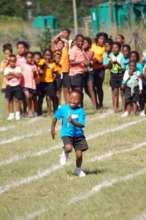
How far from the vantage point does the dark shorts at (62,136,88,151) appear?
11.7 meters

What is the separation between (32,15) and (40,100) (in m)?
55.6

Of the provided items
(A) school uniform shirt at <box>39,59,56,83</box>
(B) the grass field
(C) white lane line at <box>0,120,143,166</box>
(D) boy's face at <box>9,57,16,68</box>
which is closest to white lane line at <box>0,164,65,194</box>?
(B) the grass field

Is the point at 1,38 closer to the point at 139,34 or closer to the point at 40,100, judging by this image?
the point at 139,34

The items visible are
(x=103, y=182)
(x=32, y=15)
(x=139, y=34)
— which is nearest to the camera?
(x=103, y=182)

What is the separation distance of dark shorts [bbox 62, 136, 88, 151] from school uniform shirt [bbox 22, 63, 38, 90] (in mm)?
6542

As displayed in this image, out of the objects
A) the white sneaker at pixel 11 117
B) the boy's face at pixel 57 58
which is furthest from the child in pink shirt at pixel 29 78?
the boy's face at pixel 57 58

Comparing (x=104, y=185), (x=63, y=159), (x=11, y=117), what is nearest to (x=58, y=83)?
(x=11, y=117)

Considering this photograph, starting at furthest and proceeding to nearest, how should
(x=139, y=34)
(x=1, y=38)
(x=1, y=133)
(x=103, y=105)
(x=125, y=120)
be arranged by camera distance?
(x=1, y=38) → (x=139, y=34) → (x=103, y=105) → (x=125, y=120) → (x=1, y=133)

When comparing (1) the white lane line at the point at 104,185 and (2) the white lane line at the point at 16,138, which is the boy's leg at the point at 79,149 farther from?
(2) the white lane line at the point at 16,138

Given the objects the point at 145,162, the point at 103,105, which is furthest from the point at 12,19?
the point at 145,162

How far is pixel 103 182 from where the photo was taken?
1139 centimetres

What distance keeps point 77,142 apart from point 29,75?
6.57m

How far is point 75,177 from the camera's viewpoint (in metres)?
11.7

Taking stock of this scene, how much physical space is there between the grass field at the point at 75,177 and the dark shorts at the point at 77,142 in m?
0.42
